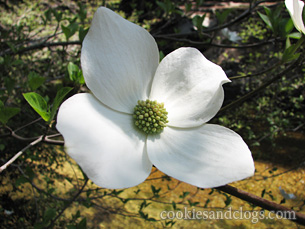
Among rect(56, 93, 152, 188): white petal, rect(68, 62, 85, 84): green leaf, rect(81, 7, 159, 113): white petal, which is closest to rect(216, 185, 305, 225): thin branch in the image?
rect(56, 93, 152, 188): white petal

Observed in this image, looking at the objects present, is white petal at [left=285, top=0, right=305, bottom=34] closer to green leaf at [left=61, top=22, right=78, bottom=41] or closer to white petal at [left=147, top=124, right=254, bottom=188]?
white petal at [left=147, top=124, right=254, bottom=188]

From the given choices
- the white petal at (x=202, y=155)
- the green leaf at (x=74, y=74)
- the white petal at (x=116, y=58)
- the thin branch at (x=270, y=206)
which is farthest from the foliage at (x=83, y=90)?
the thin branch at (x=270, y=206)

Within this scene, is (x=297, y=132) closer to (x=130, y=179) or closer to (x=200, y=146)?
(x=200, y=146)

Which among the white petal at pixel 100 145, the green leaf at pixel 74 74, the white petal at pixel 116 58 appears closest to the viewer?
the white petal at pixel 100 145

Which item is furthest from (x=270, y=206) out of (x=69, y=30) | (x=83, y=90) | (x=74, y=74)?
(x=83, y=90)

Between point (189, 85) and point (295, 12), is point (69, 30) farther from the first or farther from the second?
point (295, 12)

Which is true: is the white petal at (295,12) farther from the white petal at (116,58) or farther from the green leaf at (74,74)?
the green leaf at (74,74)
